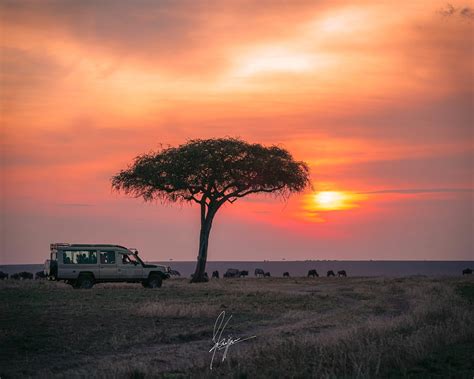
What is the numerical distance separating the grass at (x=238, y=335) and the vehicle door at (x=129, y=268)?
570 centimetres

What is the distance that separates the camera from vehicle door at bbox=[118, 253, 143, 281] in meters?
42.9

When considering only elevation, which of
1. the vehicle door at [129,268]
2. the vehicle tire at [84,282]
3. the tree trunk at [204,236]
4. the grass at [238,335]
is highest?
the tree trunk at [204,236]

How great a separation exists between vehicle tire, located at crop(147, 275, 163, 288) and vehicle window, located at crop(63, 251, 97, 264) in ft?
12.9

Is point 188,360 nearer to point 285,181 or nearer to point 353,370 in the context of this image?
point 353,370

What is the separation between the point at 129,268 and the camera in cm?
4325

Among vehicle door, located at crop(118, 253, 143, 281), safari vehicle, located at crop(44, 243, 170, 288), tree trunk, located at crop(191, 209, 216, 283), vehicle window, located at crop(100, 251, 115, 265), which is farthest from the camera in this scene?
tree trunk, located at crop(191, 209, 216, 283)

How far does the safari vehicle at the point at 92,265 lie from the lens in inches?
1614

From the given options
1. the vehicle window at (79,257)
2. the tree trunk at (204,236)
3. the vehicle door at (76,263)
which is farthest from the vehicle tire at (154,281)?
the tree trunk at (204,236)

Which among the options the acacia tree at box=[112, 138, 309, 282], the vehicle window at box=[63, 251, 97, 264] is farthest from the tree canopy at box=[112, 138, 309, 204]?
the vehicle window at box=[63, 251, 97, 264]

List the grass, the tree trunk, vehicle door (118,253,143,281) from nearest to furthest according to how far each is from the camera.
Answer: the grass → vehicle door (118,253,143,281) → the tree trunk

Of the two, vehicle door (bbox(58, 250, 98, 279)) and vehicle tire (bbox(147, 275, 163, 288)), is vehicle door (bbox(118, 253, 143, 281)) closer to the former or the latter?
vehicle tire (bbox(147, 275, 163, 288))

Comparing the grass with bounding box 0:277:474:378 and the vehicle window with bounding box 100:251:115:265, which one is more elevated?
the vehicle window with bounding box 100:251:115:265

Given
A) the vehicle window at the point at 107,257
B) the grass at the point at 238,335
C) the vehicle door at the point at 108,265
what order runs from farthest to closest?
the vehicle window at the point at 107,257
the vehicle door at the point at 108,265
the grass at the point at 238,335

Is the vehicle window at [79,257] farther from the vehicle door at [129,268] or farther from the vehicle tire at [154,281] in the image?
the vehicle tire at [154,281]
